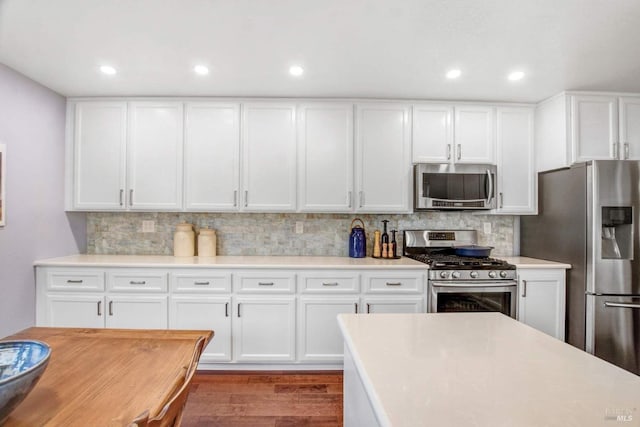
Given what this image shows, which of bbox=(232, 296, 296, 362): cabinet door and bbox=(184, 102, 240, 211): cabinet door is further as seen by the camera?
bbox=(184, 102, 240, 211): cabinet door

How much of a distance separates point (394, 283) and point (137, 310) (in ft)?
7.01

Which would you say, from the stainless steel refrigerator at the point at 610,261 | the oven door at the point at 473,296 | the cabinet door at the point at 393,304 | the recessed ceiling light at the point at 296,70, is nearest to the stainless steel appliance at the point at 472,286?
the oven door at the point at 473,296

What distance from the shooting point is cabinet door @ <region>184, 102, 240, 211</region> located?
10.0 ft

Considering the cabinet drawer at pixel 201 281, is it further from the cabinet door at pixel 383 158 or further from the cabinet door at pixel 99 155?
the cabinet door at pixel 383 158

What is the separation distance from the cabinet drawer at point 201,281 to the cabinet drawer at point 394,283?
118 cm

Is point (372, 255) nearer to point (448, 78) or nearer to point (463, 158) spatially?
point (463, 158)

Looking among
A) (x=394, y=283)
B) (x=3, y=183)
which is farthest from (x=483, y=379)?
(x=3, y=183)

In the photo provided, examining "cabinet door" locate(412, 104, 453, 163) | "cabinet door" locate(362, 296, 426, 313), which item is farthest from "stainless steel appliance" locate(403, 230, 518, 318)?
"cabinet door" locate(412, 104, 453, 163)

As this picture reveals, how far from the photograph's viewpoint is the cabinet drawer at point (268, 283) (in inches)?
107

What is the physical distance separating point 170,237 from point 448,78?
297cm

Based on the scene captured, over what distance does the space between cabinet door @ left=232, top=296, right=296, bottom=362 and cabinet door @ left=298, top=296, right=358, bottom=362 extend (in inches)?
3.3

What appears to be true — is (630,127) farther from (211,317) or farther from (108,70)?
(108,70)

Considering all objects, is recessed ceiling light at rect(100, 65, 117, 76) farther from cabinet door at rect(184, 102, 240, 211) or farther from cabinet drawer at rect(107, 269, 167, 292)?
cabinet drawer at rect(107, 269, 167, 292)

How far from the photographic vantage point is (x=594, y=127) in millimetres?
2893
